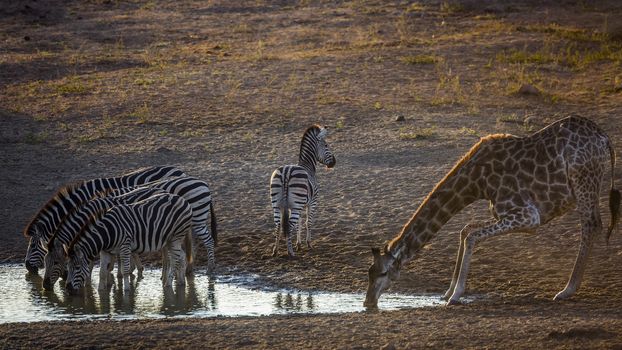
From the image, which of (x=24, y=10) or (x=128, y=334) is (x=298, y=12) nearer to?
(x=24, y=10)

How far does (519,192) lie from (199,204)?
13.5 ft

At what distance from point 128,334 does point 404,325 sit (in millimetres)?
2343

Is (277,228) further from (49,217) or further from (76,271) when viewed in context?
(49,217)

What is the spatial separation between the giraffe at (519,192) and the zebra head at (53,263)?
3777 millimetres

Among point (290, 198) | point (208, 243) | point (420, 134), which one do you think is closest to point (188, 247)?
point (208, 243)

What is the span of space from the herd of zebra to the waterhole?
0.20 meters

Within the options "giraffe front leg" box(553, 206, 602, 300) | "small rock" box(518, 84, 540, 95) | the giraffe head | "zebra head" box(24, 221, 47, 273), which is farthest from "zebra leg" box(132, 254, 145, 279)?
"small rock" box(518, 84, 540, 95)

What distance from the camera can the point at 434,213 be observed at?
404 inches

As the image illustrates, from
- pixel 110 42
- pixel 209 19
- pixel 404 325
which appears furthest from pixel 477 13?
pixel 404 325

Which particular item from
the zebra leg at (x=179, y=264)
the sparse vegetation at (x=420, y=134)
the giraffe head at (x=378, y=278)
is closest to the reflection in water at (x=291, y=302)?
the giraffe head at (x=378, y=278)

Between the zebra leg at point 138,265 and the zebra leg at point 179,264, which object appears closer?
the zebra leg at point 179,264

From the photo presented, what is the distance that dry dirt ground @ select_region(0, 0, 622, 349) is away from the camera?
8852 millimetres

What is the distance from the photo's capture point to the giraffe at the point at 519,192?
32.2ft

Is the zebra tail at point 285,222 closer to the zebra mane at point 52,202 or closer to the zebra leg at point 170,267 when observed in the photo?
the zebra leg at point 170,267
